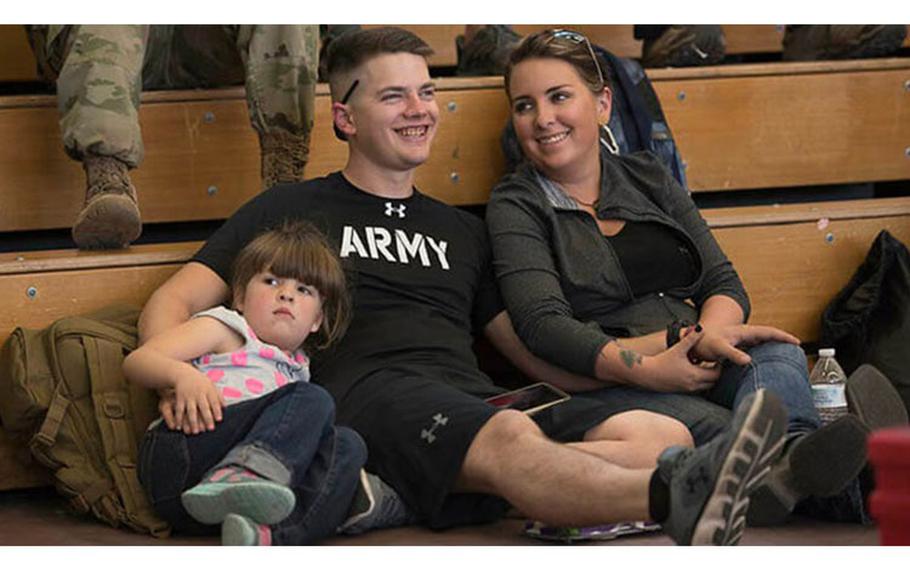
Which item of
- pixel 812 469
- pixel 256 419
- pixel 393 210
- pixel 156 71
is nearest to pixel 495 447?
pixel 256 419

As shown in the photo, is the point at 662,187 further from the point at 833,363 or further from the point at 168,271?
the point at 168,271

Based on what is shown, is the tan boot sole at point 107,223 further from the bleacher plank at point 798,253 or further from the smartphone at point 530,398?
the bleacher plank at point 798,253

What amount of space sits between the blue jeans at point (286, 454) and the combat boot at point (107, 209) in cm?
47

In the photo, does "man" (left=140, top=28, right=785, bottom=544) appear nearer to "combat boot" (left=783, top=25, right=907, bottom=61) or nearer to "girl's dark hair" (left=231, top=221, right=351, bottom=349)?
"girl's dark hair" (left=231, top=221, right=351, bottom=349)

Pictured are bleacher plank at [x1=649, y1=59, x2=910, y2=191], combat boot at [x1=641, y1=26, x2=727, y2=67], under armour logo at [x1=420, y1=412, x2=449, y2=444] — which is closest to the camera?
under armour logo at [x1=420, y1=412, x2=449, y2=444]

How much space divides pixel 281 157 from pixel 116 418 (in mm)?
617

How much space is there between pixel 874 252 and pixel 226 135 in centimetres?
119

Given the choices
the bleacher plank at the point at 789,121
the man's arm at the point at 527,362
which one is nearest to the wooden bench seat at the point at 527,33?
the bleacher plank at the point at 789,121

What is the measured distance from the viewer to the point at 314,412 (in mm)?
2029

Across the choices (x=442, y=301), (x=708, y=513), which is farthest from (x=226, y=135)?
(x=708, y=513)

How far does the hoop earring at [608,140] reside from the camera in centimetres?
272

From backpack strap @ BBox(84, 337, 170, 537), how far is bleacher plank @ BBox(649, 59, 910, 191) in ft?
4.25

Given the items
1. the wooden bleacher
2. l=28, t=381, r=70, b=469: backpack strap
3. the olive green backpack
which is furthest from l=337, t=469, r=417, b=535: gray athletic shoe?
the wooden bleacher

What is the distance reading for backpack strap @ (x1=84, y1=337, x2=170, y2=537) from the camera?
7.12ft
